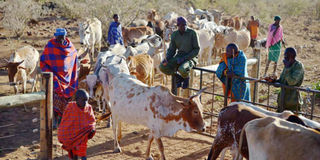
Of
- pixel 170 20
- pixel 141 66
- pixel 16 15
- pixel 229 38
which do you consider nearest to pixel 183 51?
pixel 141 66

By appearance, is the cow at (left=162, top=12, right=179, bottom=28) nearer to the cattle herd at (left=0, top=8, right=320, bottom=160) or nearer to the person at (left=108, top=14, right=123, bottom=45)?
the person at (left=108, top=14, right=123, bottom=45)

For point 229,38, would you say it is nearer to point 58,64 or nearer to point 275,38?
point 275,38

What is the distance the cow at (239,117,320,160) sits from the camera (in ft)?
12.6

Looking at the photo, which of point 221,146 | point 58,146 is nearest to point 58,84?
point 58,146

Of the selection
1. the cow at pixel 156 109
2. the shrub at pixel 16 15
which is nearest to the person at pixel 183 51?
the cow at pixel 156 109

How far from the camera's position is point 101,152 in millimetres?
6770

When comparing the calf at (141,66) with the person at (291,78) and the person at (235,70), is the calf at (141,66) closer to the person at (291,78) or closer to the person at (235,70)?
the person at (235,70)

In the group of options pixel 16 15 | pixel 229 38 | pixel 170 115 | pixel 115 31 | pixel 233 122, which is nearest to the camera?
pixel 233 122

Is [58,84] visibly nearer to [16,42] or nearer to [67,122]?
[67,122]

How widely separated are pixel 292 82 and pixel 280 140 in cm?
200

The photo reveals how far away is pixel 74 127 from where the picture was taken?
5320mm

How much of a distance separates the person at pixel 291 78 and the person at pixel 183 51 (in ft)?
5.45

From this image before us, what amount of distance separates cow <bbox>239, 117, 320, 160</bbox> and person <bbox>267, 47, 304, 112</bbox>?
1827mm

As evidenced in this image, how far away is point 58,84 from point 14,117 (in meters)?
2.35
